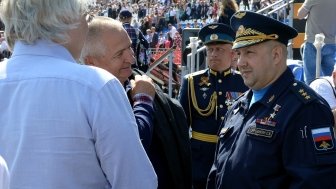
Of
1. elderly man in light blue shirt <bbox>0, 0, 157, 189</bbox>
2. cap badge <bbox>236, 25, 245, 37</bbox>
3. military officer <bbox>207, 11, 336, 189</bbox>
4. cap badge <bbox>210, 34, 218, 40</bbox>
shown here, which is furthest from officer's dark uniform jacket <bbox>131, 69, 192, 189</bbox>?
cap badge <bbox>210, 34, 218, 40</bbox>

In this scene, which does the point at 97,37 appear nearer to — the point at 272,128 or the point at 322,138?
the point at 272,128

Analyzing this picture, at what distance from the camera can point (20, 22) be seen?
6.10ft

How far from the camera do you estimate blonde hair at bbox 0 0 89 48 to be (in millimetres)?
1845

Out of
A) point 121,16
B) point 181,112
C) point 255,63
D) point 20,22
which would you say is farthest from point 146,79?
point 121,16

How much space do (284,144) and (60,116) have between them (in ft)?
3.59

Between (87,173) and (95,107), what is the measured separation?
0.73ft

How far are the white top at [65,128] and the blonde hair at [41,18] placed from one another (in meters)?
0.05

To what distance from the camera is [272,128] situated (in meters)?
2.55

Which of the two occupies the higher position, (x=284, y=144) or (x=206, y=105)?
(x=284, y=144)

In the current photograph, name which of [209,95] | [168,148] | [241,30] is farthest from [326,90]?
[168,148]

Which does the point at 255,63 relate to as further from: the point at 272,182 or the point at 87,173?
the point at 87,173

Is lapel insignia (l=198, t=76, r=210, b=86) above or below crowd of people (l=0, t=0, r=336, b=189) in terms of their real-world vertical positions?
below

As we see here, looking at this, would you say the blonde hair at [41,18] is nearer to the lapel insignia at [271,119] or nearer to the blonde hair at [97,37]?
the blonde hair at [97,37]

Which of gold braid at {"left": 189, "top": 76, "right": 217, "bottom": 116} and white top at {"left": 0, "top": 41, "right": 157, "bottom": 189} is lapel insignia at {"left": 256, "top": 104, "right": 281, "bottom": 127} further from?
gold braid at {"left": 189, "top": 76, "right": 217, "bottom": 116}
